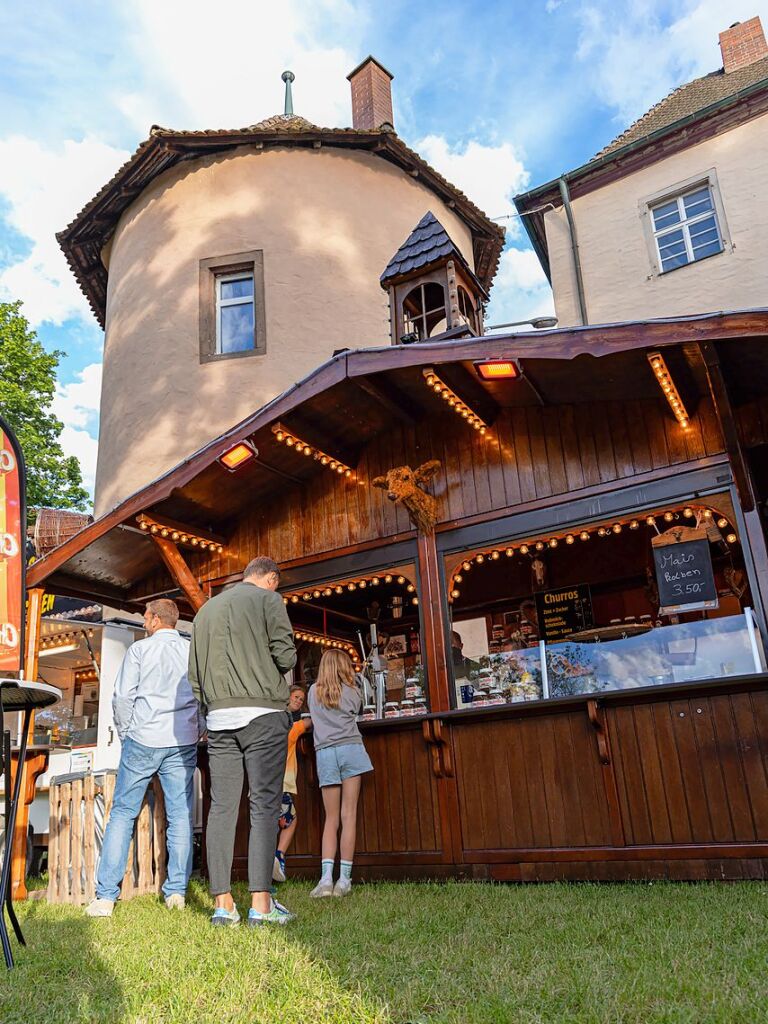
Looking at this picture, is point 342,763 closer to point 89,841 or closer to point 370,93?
point 89,841

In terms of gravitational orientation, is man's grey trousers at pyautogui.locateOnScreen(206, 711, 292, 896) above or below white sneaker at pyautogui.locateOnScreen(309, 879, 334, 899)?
above

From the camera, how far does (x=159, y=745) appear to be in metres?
5.73

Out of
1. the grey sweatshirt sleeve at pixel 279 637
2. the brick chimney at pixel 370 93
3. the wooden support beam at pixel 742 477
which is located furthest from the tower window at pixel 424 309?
the brick chimney at pixel 370 93

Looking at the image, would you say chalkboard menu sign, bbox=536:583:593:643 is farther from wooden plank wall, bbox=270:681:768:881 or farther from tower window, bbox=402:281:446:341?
tower window, bbox=402:281:446:341

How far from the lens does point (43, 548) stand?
43.0 ft

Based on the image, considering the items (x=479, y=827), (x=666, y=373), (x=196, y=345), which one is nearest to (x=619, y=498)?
(x=666, y=373)

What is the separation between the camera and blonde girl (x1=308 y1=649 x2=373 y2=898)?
625cm

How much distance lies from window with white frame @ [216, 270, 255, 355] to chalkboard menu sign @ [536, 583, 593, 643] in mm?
6234

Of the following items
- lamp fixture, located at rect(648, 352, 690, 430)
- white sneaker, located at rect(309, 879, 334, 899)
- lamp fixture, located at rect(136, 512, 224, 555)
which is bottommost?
white sneaker, located at rect(309, 879, 334, 899)

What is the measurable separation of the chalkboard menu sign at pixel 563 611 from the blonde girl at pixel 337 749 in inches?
152

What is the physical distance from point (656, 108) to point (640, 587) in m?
10.4

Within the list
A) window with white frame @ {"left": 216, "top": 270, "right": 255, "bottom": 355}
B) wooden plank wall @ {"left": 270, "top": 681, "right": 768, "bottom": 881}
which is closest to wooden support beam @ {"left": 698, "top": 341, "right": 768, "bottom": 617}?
wooden plank wall @ {"left": 270, "top": 681, "right": 768, "bottom": 881}

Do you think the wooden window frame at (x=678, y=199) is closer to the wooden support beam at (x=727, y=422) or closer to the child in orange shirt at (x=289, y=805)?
the wooden support beam at (x=727, y=422)

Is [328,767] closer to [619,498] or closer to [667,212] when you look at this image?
[619,498]
